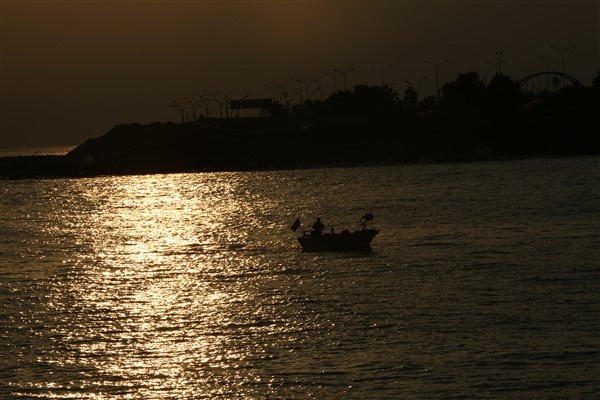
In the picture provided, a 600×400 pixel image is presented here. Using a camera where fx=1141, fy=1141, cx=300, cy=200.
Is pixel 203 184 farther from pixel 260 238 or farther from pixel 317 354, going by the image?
pixel 317 354

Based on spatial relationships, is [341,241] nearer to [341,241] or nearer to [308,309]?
[341,241]

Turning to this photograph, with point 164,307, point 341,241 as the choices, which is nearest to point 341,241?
point 341,241

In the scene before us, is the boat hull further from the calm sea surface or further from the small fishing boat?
the calm sea surface

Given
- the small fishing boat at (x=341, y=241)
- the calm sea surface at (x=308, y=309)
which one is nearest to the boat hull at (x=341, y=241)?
the small fishing boat at (x=341, y=241)

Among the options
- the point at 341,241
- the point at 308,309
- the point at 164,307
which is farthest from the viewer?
the point at 341,241

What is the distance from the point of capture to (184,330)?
46.6 m

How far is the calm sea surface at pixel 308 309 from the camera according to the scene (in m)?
37.7

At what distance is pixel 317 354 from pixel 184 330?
7605 mm

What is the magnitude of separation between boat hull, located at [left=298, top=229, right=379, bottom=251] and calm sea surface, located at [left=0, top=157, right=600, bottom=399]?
41.1 inches

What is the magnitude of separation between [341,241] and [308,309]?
2276cm

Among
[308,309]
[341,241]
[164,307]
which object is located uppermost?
[341,241]

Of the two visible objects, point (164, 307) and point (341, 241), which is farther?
point (341, 241)

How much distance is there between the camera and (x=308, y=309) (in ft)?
168

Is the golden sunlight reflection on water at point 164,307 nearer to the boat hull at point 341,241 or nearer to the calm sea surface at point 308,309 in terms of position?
the calm sea surface at point 308,309
